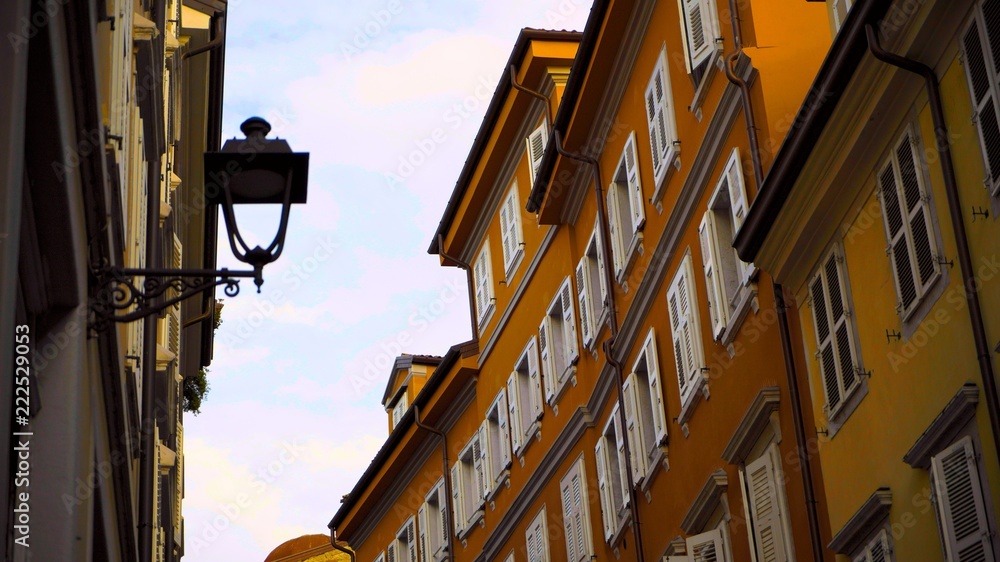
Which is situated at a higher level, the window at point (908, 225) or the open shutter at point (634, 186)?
the open shutter at point (634, 186)

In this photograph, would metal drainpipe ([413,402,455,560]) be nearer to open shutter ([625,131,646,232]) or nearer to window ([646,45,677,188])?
open shutter ([625,131,646,232])

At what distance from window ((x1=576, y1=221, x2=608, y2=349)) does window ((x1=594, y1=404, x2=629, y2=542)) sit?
64.2 inches

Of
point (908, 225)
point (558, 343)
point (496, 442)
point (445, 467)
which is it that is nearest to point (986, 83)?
point (908, 225)

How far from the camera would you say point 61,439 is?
7414mm

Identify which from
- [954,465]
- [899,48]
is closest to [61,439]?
[954,465]

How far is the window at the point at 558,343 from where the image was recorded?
24500 millimetres

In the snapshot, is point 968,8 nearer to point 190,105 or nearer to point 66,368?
point 66,368

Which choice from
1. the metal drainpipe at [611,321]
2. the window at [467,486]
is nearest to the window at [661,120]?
the metal drainpipe at [611,321]

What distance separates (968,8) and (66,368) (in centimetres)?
700

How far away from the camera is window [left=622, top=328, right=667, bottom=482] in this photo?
19688 millimetres

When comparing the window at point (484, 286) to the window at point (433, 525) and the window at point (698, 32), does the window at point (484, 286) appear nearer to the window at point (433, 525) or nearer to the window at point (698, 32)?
the window at point (433, 525)

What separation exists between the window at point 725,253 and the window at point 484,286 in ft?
41.6

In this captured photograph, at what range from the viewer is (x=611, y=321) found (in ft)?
72.3

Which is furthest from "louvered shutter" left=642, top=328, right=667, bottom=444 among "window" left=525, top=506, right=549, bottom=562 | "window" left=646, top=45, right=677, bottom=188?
"window" left=525, top=506, right=549, bottom=562
